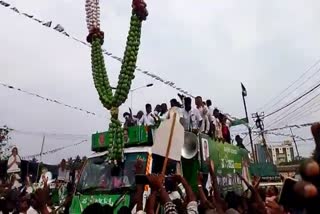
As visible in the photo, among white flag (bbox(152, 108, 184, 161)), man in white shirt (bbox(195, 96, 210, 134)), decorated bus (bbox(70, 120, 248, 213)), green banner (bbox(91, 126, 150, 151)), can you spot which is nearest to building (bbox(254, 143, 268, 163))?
man in white shirt (bbox(195, 96, 210, 134))

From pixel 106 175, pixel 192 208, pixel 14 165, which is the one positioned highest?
pixel 14 165

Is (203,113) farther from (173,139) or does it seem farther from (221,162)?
(173,139)

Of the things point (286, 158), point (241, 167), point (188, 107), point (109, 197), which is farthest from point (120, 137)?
point (286, 158)

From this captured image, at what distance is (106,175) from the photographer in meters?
7.57

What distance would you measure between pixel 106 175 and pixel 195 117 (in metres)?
3.47

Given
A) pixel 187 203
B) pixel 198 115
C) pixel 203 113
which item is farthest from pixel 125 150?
pixel 187 203

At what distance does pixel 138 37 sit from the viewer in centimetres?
907

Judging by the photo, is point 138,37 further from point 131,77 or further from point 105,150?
point 105,150

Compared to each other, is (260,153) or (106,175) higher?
(260,153)

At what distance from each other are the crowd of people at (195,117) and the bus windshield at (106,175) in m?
2.34

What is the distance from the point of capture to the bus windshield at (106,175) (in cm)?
720

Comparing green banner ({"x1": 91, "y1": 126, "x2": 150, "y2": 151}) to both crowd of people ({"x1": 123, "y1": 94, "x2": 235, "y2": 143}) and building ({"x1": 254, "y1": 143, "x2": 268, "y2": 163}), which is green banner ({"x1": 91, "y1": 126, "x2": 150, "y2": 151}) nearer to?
crowd of people ({"x1": 123, "y1": 94, "x2": 235, "y2": 143})

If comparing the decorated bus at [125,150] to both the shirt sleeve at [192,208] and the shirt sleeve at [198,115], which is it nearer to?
the shirt sleeve at [198,115]

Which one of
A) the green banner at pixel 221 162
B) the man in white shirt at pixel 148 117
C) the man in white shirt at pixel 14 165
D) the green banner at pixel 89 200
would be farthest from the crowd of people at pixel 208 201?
the man in white shirt at pixel 14 165
